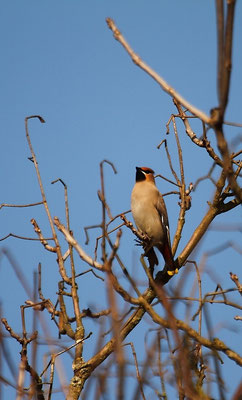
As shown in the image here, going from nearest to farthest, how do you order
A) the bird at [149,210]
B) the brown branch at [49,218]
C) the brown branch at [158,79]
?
the brown branch at [158,79]
the brown branch at [49,218]
the bird at [149,210]

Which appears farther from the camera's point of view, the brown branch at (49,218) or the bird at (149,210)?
the bird at (149,210)

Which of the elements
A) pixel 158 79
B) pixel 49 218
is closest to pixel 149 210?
pixel 49 218

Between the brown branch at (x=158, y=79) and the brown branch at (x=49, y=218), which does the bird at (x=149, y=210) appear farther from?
the brown branch at (x=158, y=79)

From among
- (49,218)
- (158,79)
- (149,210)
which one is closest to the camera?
(158,79)

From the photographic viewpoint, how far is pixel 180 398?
5.58 ft

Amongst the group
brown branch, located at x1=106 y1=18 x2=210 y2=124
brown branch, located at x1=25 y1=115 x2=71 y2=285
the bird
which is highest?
the bird

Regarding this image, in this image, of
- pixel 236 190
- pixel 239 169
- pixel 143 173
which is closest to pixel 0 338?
pixel 236 190

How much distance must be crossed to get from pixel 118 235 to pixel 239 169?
6.75 ft

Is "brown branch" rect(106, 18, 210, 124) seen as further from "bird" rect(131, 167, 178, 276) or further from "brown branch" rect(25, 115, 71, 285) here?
"bird" rect(131, 167, 178, 276)

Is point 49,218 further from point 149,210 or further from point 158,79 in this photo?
point 149,210

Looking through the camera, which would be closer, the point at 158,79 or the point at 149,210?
the point at 158,79

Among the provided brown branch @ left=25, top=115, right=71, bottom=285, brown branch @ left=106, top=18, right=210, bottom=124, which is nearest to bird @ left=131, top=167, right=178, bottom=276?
brown branch @ left=25, top=115, right=71, bottom=285

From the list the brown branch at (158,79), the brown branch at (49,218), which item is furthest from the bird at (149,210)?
the brown branch at (158,79)

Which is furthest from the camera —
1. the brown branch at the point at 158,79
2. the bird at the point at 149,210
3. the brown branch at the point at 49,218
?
the bird at the point at 149,210
